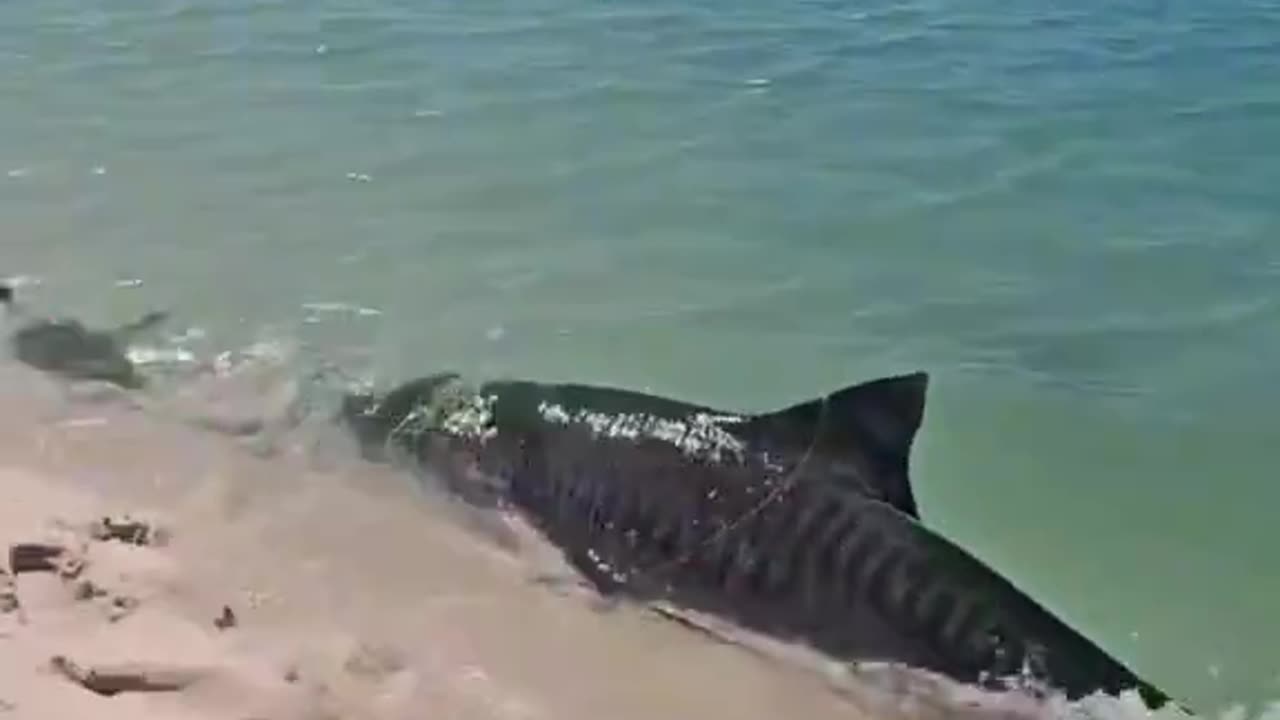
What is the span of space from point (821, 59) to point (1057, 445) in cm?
633

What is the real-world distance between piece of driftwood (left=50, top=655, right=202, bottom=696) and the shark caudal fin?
89.8 inches

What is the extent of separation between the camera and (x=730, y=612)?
6.32m

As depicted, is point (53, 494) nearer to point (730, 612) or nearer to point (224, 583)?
point (224, 583)

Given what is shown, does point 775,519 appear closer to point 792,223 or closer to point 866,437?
point 866,437

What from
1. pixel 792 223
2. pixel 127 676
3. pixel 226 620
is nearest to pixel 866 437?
pixel 226 620

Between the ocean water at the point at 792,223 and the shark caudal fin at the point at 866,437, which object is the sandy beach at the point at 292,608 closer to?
the shark caudal fin at the point at 866,437

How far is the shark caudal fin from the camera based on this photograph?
629 cm

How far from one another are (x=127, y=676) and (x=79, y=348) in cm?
349

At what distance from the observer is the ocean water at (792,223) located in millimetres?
7465

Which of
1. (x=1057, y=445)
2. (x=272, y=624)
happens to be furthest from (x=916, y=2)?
(x=272, y=624)

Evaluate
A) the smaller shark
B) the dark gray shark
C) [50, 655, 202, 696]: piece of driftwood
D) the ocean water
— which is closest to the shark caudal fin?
the dark gray shark

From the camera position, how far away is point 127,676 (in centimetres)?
533

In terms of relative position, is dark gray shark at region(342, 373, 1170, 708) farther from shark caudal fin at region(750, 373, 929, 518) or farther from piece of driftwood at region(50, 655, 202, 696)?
piece of driftwood at region(50, 655, 202, 696)

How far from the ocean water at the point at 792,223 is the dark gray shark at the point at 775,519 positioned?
0.87 m
